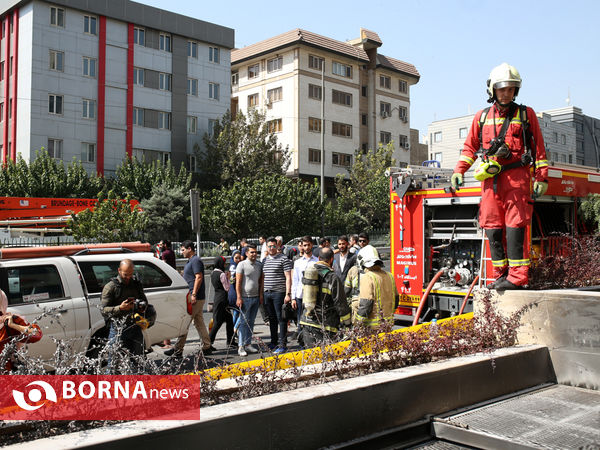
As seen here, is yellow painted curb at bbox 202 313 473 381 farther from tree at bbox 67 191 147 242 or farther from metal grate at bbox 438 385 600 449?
tree at bbox 67 191 147 242

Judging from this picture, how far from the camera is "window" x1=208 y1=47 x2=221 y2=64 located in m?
40.2

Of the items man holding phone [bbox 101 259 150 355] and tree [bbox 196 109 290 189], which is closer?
man holding phone [bbox 101 259 150 355]

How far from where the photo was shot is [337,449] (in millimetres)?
3621

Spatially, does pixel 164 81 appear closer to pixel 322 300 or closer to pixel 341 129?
pixel 341 129

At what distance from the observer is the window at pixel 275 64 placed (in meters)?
46.7

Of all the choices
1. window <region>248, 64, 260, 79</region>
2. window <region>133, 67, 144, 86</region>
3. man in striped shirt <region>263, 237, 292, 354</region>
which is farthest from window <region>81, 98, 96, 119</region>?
man in striped shirt <region>263, 237, 292, 354</region>

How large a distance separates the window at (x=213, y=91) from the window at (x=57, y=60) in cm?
1008

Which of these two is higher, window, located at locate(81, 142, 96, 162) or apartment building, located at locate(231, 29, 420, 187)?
apartment building, located at locate(231, 29, 420, 187)

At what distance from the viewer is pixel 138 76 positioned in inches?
1443

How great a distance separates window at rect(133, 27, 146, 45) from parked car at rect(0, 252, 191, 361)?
31.9 meters

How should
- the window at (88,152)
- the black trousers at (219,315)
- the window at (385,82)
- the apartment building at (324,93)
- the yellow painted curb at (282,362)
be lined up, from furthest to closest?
1. the window at (385,82)
2. the apartment building at (324,93)
3. the window at (88,152)
4. the black trousers at (219,315)
5. the yellow painted curb at (282,362)

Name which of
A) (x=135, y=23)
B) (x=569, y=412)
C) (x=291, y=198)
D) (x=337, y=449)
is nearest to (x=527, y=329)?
(x=569, y=412)

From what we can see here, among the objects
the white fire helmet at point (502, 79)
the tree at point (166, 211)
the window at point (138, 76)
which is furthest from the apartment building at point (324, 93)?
the white fire helmet at point (502, 79)

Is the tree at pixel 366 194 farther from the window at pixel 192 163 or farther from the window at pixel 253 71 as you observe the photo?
the window at pixel 253 71
